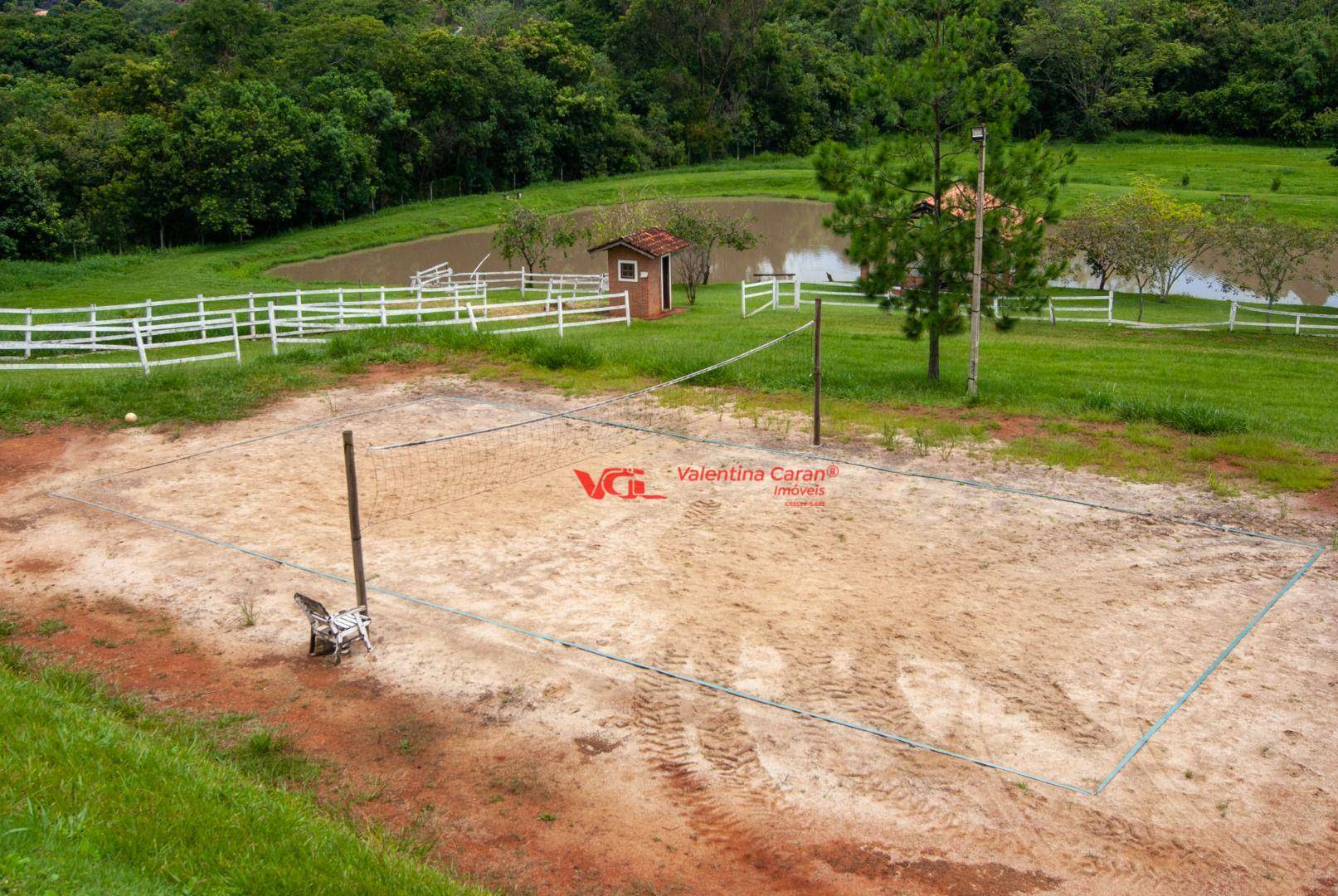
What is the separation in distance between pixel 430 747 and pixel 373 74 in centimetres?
5625

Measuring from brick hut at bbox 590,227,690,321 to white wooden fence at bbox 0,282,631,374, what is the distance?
369mm

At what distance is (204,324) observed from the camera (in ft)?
70.0

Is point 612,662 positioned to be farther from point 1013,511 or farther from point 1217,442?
point 1217,442

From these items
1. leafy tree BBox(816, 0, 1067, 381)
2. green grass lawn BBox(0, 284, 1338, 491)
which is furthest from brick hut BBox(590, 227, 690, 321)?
leafy tree BBox(816, 0, 1067, 381)

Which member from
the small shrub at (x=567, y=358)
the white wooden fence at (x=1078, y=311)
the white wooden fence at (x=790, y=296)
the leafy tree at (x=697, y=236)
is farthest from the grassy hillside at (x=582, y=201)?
the small shrub at (x=567, y=358)

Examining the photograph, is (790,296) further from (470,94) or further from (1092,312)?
(470,94)

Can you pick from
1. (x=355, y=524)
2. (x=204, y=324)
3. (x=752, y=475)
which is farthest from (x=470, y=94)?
(x=355, y=524)

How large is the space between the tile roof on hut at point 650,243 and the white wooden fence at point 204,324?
1.34 metres

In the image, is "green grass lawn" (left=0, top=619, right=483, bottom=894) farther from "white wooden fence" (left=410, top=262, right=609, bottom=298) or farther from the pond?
the pond

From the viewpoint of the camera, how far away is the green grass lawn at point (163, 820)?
494cm

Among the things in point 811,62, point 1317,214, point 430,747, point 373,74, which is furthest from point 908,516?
point 811,62

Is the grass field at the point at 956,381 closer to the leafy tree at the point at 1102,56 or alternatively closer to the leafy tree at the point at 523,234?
the leafy tree at the point at 523,234

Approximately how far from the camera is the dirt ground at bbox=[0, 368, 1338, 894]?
21.1 ft

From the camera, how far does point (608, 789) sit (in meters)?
6.97
